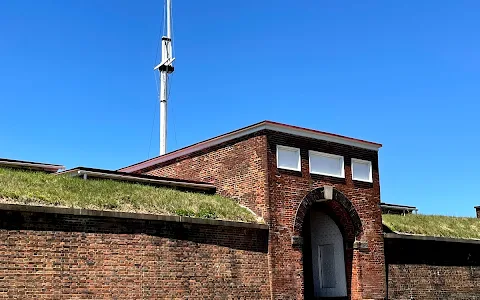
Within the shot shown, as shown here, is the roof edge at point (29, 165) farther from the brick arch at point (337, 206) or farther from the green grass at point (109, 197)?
the brick arch at point (337, 206)

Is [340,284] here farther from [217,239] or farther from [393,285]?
[217,239]

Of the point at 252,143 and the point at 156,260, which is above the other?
the point at 252,143

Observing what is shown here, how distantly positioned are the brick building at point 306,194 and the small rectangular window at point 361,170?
4 centimetres

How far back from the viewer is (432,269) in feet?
78.5

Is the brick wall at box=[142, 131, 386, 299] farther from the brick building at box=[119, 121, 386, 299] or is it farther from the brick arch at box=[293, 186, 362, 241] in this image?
the brick arch at box=[293, 186, 362, 241]

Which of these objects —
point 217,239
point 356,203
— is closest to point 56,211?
point 217,239

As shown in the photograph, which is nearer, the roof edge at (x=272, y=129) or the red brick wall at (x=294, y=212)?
the red brick wall at (x=294, y=212)

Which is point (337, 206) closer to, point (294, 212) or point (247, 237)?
point (294, 212)

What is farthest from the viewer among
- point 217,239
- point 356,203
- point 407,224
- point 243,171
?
point 407,224

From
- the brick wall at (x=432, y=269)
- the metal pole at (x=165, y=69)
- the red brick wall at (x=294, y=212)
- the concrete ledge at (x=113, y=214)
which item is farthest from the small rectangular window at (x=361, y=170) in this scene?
the metal pole at (x=165, y=69)

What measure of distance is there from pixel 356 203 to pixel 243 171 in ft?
14.3

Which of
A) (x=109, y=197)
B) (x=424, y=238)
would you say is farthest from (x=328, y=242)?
(x=109, y=197)

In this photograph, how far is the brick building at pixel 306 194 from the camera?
19.3 m

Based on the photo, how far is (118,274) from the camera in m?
15.4
